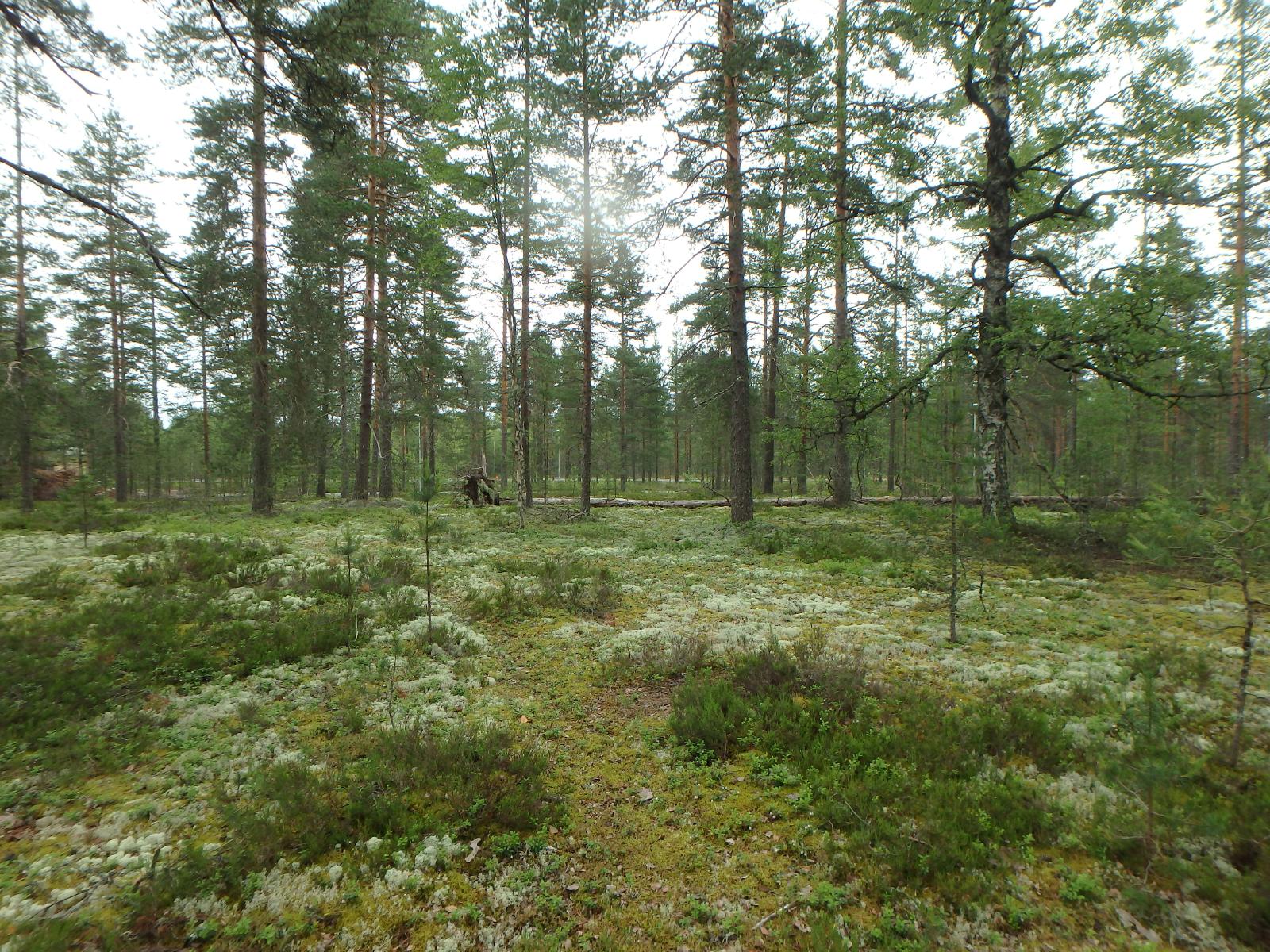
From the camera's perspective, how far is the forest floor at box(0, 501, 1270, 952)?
2715mm

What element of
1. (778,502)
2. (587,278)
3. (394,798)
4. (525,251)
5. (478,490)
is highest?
(525,251)

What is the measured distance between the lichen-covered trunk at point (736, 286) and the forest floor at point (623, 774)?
6.65 m

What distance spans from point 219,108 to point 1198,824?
22403 millimetres

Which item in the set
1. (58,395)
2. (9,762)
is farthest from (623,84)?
(9,762)

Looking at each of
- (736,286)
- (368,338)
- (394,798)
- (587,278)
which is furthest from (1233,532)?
(368,338)

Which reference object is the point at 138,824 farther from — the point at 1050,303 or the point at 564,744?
the point at 1050,303

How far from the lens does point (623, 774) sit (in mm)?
4125

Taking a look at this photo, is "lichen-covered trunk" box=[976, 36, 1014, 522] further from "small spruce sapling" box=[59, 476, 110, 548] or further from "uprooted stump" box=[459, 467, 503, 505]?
"small spruce sapling" box=[59, 476, 110, 548]

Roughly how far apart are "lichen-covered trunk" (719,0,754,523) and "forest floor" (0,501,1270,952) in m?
6.65

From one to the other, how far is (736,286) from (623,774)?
1213cm

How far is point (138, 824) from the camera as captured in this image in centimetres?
331

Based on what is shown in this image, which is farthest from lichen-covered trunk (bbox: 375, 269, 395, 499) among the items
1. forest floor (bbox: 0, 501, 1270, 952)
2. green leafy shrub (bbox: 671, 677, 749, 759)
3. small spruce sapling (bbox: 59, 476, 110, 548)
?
green leafy shrub (bbox: 671, 677, 749, 759)

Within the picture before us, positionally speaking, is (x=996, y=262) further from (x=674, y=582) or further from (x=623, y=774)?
(x=623, y=774)

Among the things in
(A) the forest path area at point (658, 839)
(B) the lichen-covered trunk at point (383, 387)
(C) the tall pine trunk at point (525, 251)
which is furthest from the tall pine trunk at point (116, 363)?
(A) the forest path area at point (658, 839)
